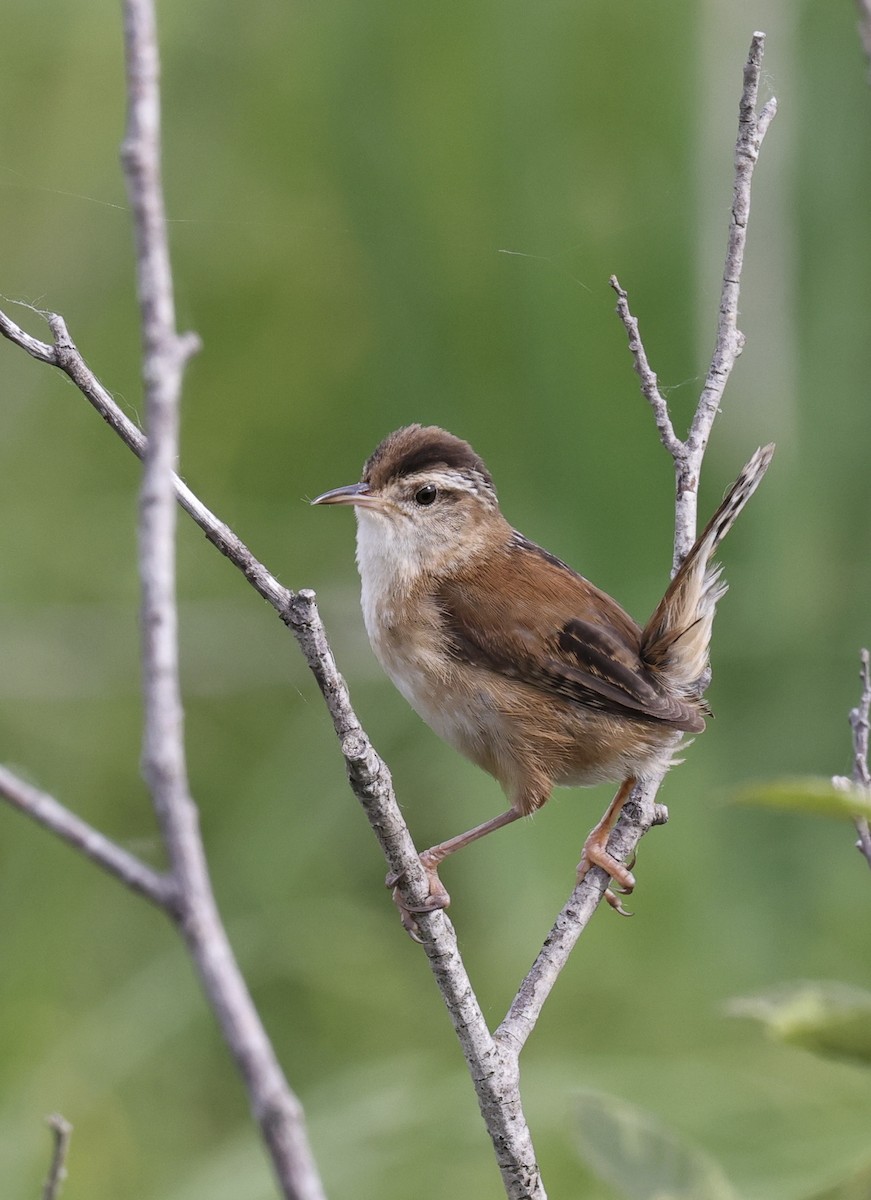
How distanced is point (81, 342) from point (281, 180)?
38.3 inches

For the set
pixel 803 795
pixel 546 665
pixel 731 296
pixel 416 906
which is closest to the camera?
pixel 803 795

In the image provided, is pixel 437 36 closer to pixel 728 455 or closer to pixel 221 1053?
pixel 728 455

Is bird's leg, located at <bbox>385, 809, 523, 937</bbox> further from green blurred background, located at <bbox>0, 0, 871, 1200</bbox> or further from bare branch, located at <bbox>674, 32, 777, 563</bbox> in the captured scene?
green blurred background, located at <bbox>0, 0, 871, 1200</bbox>

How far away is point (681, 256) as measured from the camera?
4.20 m

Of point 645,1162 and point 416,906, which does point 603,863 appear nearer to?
point 416,906

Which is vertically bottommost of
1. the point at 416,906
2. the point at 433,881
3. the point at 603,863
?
the point at 416,906

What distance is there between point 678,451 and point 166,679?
1.55 metres

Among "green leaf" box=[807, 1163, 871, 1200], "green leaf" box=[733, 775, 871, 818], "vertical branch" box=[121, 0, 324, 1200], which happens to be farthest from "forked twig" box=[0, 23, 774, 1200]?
"green leaf" box=[807, 1163, 871, 1200]

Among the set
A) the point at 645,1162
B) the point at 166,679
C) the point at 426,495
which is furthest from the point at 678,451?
the point at 166,679

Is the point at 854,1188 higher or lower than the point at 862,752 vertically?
lower

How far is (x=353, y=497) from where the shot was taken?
2.51m

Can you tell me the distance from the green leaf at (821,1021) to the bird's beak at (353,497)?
1.54 meters

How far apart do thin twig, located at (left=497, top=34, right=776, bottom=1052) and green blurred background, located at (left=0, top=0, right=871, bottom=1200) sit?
1679 millimetres

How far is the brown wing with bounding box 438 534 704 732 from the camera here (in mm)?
2256
